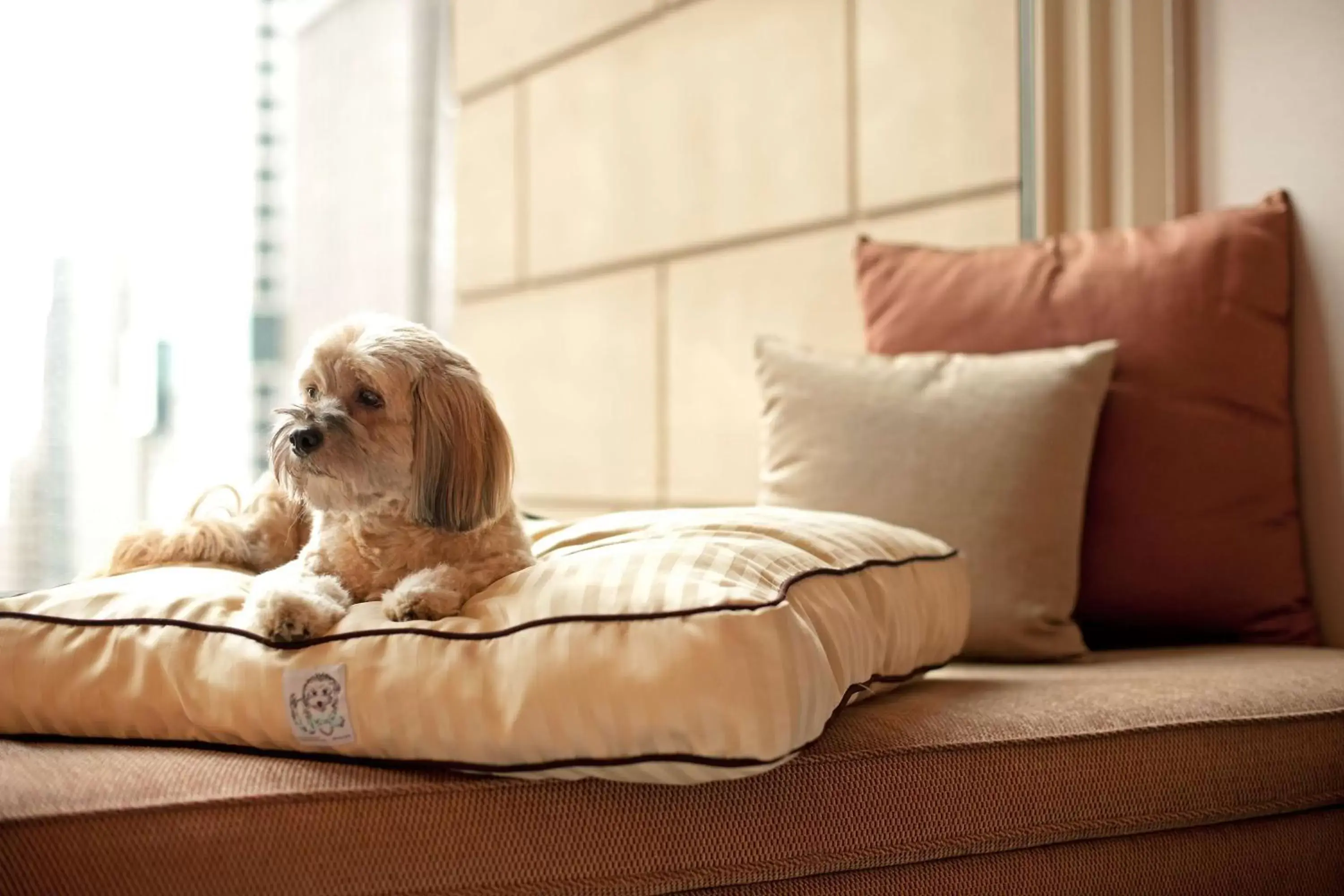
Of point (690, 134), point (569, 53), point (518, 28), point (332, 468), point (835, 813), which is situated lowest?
point (835, 813)

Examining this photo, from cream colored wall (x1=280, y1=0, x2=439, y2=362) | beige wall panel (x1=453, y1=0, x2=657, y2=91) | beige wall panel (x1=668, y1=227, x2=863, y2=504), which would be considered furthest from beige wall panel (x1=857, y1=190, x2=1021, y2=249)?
cream colored wall (x1=280, y1=0, x2=439, y2=362)

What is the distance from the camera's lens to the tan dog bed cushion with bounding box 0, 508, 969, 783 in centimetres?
114

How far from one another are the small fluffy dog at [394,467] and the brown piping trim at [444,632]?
0.27ft

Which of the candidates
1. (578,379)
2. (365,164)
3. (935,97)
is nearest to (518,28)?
(365,164)

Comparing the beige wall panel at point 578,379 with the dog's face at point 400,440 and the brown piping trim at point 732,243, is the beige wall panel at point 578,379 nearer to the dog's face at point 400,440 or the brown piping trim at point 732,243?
the brown piping trim at point 732,243

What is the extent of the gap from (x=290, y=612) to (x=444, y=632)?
0.17 meters

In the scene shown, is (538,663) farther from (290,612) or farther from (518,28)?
(518,28)

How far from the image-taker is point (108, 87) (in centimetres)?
332

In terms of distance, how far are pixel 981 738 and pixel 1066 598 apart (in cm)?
61

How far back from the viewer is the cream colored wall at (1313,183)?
6.59 feet

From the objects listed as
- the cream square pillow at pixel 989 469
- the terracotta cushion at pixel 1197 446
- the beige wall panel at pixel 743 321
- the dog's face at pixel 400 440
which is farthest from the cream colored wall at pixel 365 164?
the dog's face at pixel 400 440

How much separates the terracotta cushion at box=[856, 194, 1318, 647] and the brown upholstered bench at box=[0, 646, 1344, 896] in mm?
373

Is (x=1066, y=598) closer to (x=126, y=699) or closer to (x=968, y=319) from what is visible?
(x=968, y=319)

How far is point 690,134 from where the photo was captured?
304 cm
